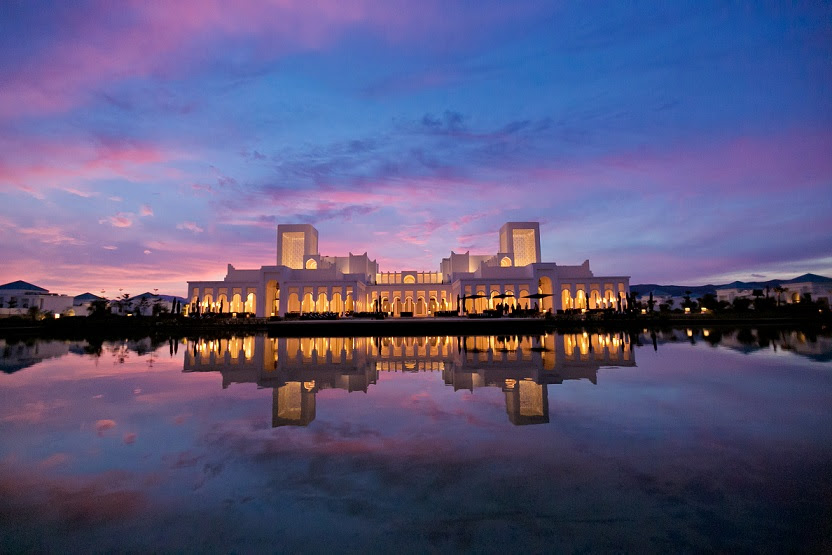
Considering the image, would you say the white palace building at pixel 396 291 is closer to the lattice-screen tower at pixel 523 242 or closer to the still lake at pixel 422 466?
the lattice-screen tower at pixel 523 242

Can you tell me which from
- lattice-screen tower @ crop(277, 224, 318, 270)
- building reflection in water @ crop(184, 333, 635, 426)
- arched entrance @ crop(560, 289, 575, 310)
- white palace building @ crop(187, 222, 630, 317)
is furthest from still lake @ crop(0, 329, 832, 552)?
lattice-screen tower @ crop(277, 224, 318, 270)

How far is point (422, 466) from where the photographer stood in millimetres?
3477

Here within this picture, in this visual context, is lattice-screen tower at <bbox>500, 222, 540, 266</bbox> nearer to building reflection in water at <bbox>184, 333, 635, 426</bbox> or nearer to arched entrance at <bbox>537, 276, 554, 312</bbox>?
arched entrance at <bbox>537, 276, 554, 312</bbox>

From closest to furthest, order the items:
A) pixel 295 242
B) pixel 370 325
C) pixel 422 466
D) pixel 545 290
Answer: pixel 422 466 < pixel 370 325 < pixel 545 290 < pixel 295 242

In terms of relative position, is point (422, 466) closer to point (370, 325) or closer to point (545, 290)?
point (370, 325)

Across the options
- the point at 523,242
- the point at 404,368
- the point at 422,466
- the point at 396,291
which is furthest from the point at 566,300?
the point at 422,466

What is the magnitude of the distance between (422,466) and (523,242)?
159 feet

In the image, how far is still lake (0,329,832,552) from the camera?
246 cm

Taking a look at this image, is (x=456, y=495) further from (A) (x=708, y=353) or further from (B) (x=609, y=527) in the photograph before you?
(A) (x=708, y=353)

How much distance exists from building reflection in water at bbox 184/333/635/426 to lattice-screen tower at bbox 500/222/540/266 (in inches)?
1406

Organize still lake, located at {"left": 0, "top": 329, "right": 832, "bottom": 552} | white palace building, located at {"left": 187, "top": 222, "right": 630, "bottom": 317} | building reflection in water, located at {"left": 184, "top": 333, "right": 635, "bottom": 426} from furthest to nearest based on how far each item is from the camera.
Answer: white palace building, located at {"left": 187, "top": 222, "right": 630, "bottom": 317}, building reflection in water, located at {"left": 184, "top": 333, "right": 635, "bottom": 426}, still lake, located at {"left": 0, "top": 329, "right": 832, "bottom": 552}

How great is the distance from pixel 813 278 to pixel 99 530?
24213cm

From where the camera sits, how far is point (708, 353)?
11.9m

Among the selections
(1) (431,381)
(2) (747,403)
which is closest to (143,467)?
(1) (431,381)
